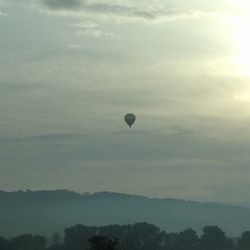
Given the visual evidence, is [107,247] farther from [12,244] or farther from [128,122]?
[12,244]

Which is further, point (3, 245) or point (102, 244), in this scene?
point (3, 245)

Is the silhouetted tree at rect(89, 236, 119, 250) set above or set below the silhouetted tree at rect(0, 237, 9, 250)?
below

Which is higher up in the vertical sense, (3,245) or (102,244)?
(3,245)

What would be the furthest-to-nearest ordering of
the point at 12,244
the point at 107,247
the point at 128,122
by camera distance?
the point at 12,244 → the point at 128,122 → the point at 107,247

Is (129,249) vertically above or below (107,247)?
above

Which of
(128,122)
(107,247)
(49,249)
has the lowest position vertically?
(107,247)

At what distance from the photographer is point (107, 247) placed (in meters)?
92.9

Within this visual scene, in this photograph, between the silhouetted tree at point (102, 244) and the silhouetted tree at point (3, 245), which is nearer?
the silhouetted tree at point (102, 244)

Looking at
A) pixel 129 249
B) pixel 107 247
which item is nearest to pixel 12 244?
pixel 129 249

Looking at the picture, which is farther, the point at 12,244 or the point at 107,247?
the point at 12,244

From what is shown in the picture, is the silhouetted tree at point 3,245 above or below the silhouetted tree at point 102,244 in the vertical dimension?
above

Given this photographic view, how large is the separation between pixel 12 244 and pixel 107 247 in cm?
10817

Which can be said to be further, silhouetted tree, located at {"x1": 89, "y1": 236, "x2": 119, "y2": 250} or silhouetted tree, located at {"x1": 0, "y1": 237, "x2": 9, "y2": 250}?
silhouetted tree, located at {"x1": 0, "y1": 237, "x2": 9, "y2": 250}

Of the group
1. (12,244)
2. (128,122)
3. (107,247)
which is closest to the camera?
(107,247)
